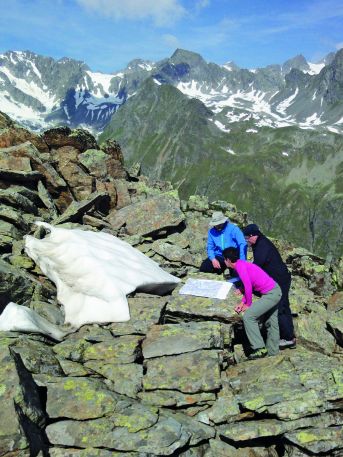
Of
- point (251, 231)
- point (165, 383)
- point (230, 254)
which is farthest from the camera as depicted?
point (251, 231)

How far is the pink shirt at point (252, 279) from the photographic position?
16.2m

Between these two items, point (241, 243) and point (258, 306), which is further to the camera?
point (241, 243)

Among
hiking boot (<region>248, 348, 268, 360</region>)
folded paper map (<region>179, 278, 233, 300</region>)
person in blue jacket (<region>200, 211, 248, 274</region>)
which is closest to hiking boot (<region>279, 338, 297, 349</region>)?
hiking boot (<region>248, 348, 268, 360</region>)

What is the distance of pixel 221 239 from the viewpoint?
21188 mm

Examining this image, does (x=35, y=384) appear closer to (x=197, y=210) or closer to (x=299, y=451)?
(x=299, y=451)

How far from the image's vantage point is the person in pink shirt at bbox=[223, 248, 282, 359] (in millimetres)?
15969

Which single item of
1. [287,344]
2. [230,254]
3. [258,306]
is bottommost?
[287,344]

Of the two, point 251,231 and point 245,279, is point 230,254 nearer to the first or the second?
point 245,279

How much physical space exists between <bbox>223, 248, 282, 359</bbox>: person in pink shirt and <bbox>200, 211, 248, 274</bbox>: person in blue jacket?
393cm

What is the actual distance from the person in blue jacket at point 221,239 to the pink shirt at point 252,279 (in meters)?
3.93

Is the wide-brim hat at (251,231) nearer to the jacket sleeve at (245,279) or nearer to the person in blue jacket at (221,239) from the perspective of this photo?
the jacket sleeve at (245,279)

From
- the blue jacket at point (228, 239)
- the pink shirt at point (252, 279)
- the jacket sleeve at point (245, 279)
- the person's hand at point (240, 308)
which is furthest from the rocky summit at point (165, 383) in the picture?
the blue jacket at point (228, 239)

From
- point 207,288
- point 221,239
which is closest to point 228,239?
point 221,239

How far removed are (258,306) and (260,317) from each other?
0.90 m
